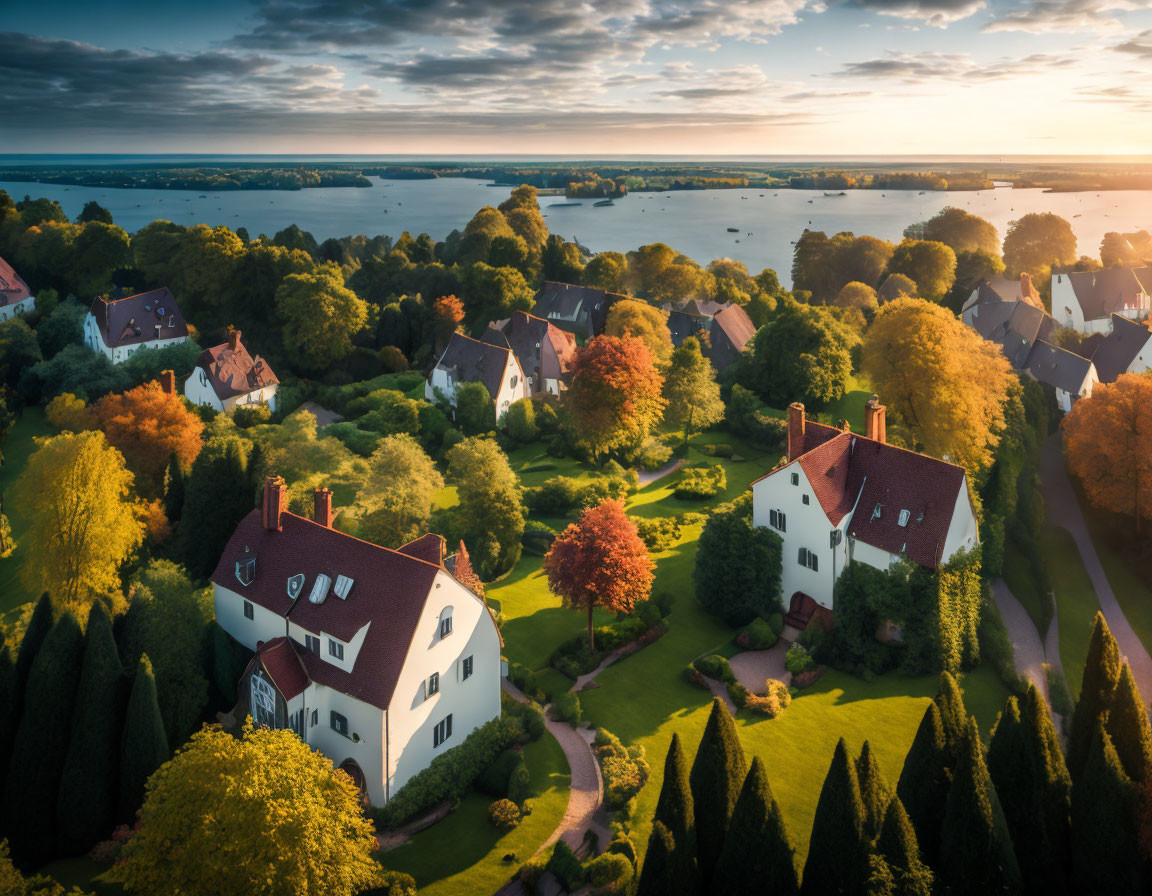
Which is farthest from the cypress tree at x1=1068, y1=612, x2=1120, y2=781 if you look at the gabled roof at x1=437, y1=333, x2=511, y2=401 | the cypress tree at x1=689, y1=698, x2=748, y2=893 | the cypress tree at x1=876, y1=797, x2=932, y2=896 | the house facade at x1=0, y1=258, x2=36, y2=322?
the house facade at x1=0, y1=258, x2=36, y2=322

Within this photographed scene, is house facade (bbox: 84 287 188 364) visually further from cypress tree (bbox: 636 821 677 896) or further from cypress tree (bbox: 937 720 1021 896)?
cypress tree (bbox: 937 720 1021 896)

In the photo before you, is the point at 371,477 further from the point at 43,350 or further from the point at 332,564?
the point at 43,350

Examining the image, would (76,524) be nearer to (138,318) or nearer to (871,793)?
(871,793)

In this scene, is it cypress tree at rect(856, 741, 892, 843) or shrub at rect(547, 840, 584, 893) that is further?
shrub at rect(547, 840, 584, 893)

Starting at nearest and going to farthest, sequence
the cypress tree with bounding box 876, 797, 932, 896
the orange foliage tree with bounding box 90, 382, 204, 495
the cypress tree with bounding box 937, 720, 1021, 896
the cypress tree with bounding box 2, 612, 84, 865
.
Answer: the cypress tree with bounding box 876, 797, 932, 896 → the cypress tree with bounding box 937, 720, 1021, 896 → the cypress tree with bounding box 2, 612, 84, 865 → the orange foliage tree with bounding box 90, 382, 204, 495

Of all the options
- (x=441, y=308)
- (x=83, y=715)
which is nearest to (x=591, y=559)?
(x=83, y=715)

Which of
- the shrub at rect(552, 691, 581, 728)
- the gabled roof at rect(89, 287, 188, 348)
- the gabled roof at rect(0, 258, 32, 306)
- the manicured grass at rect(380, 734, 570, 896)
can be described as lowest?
the manicured grass at rect(380, 734, 570, 896)
